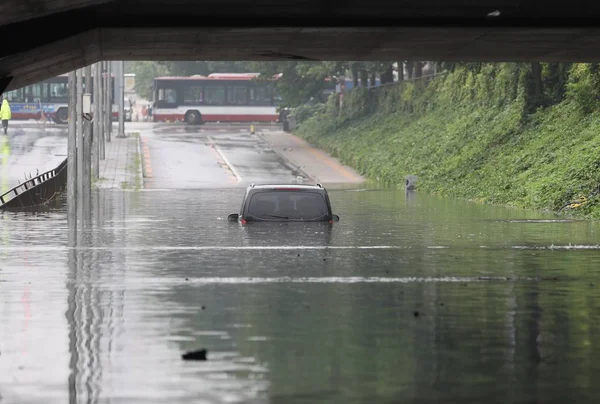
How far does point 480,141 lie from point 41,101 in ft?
176

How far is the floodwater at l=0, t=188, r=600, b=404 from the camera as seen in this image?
11.4m

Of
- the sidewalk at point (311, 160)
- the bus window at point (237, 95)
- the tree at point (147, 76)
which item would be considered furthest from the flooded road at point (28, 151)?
the tree at point (147, 76)

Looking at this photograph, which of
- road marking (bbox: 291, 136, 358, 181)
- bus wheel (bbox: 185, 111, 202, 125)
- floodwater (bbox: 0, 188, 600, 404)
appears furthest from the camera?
bus wheel (bbox: 185, 111, 202, 125)

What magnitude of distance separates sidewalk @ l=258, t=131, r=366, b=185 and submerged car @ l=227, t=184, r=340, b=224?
104ft

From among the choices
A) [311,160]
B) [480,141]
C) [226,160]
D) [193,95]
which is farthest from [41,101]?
[480,141]

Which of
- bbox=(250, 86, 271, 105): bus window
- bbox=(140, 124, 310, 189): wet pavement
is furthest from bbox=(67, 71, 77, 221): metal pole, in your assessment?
bbox=(250, 86, 271, 105): bus window

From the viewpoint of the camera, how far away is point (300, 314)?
53.2 ft

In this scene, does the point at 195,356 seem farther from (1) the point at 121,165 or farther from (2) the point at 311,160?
(2) the point at 311,160

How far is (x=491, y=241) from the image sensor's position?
94.8 feet

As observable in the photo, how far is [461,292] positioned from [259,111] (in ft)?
287

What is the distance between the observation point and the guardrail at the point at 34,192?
40.8m

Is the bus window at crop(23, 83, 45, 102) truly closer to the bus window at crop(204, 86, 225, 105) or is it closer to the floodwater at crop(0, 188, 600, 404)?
the bus window at crop(204, 86, 225, 105)

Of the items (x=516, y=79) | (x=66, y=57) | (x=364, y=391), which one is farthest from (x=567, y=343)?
(x=516, y=79)

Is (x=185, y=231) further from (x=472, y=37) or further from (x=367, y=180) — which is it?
(x=367, y=180)
